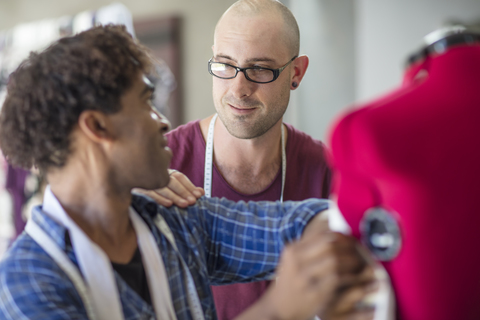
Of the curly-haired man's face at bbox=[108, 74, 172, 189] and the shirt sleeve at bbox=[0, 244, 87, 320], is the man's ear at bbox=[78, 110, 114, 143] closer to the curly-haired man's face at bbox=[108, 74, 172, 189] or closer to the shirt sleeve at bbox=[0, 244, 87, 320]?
the curly-haired man's face at bbox=[108, 74, 172, 189]

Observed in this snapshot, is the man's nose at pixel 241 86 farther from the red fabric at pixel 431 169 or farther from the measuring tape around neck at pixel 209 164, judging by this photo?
the red fabric at pixel 431 169

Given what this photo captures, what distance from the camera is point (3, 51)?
2.60 metres

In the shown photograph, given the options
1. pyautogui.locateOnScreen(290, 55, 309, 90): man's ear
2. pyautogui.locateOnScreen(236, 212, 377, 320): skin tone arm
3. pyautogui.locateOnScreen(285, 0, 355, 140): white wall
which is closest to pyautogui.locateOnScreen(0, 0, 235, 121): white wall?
pyautogui.locateOnScreen(285, 0, 355, 140): white wall

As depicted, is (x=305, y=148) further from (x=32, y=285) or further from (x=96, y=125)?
(x=32, y=285)

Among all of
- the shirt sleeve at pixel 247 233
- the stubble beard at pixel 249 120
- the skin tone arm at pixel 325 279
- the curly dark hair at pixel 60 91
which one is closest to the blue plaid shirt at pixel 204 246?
the shirt sleeve at pixel 247 233

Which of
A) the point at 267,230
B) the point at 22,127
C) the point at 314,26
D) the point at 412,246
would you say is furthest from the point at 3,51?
the point at 412,246

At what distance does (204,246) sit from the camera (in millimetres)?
1157

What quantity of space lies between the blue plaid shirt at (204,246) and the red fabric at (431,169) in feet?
1.30

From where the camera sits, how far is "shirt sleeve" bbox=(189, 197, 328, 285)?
3.51ft

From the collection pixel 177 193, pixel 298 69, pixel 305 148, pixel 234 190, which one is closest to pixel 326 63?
pixel 298 69

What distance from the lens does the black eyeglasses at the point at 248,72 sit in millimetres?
1550

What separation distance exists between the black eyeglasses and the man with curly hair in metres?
0.52

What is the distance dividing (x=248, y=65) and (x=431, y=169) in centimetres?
100

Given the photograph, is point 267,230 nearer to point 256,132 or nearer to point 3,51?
point 256,132
